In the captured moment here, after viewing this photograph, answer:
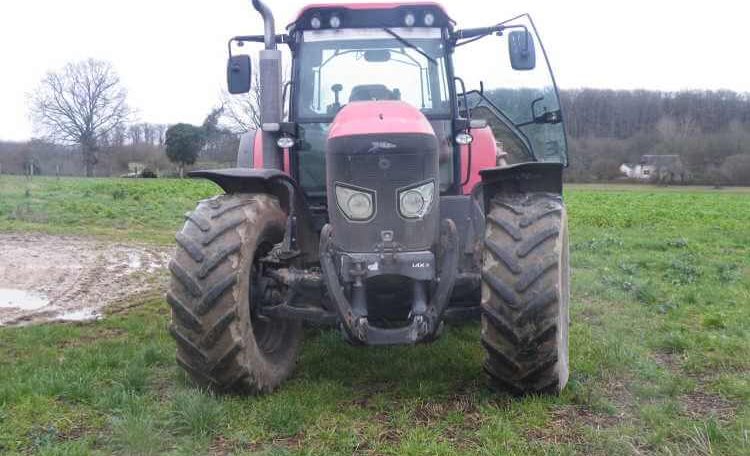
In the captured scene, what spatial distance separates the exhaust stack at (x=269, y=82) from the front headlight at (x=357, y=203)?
1268 mm

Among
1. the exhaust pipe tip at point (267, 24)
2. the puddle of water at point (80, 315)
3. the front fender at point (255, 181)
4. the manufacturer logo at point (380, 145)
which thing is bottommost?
the puddle of water at point (80, 315)

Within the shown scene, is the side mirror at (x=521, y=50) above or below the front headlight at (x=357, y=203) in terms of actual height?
above

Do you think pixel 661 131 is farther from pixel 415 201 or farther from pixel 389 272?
pixel 389 272

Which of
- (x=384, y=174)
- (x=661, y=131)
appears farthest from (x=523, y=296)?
(x=661, y=131)

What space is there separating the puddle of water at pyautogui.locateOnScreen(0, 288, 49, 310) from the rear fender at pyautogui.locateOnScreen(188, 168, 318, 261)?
3.45m

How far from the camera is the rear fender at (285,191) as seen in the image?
4.29 meters

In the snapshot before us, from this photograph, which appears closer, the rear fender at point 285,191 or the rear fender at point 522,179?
the rear fender at point 522,179

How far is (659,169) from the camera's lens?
5059cm

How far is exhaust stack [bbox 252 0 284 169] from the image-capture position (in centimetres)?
485

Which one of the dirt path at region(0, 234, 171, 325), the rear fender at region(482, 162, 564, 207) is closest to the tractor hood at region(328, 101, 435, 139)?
the rear fender at region(482, 162, 564, 207)

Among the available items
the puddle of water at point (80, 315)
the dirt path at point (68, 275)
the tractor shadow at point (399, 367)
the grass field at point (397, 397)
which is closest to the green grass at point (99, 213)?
the dirt path at point (68, 275)

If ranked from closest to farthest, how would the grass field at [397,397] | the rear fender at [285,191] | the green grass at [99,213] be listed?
the grass field at [397,397] < the rear fender at [285,191] < the green grass at [99,213]

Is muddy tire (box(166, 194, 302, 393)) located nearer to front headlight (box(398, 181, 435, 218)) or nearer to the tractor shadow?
the tractor shadow

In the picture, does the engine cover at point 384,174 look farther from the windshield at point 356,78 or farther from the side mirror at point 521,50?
the side mirror at point 521,50
